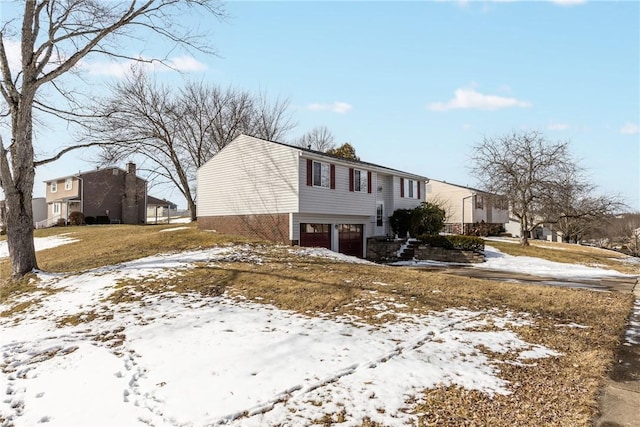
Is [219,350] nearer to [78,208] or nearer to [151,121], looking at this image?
[151,121]

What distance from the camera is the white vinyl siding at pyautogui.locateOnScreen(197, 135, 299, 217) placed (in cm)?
1988

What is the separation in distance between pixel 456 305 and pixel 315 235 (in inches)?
488

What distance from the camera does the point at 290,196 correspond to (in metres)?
19.7

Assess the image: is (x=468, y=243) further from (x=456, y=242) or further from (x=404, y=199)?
(x=404, y=199)

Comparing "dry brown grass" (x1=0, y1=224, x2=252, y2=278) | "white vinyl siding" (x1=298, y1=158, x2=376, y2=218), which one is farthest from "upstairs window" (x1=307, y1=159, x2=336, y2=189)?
"dry brown grass" (x1=0, y1=224, x2=252, y2=278)

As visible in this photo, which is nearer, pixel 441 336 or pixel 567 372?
pixel 567 372

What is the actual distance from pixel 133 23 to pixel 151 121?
2140cm

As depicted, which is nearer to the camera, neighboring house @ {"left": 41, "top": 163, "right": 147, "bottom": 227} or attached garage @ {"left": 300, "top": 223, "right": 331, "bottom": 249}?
attached garage @ {"left": 300, "top": 223, "right": 331, "bottom": 249}

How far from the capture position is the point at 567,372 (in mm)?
5699

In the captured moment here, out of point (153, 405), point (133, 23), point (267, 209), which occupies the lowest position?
point (153, 405)

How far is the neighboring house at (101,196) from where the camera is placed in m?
42.5

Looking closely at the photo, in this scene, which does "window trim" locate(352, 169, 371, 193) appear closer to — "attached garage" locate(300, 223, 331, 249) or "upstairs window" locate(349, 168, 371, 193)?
"upstairs window" locate(349, 168, 371, 193)

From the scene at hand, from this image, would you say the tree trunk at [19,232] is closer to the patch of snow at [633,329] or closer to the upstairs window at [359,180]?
the upstairs window at [359,180]

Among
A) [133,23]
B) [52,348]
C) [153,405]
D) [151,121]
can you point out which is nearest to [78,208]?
[151,121]
